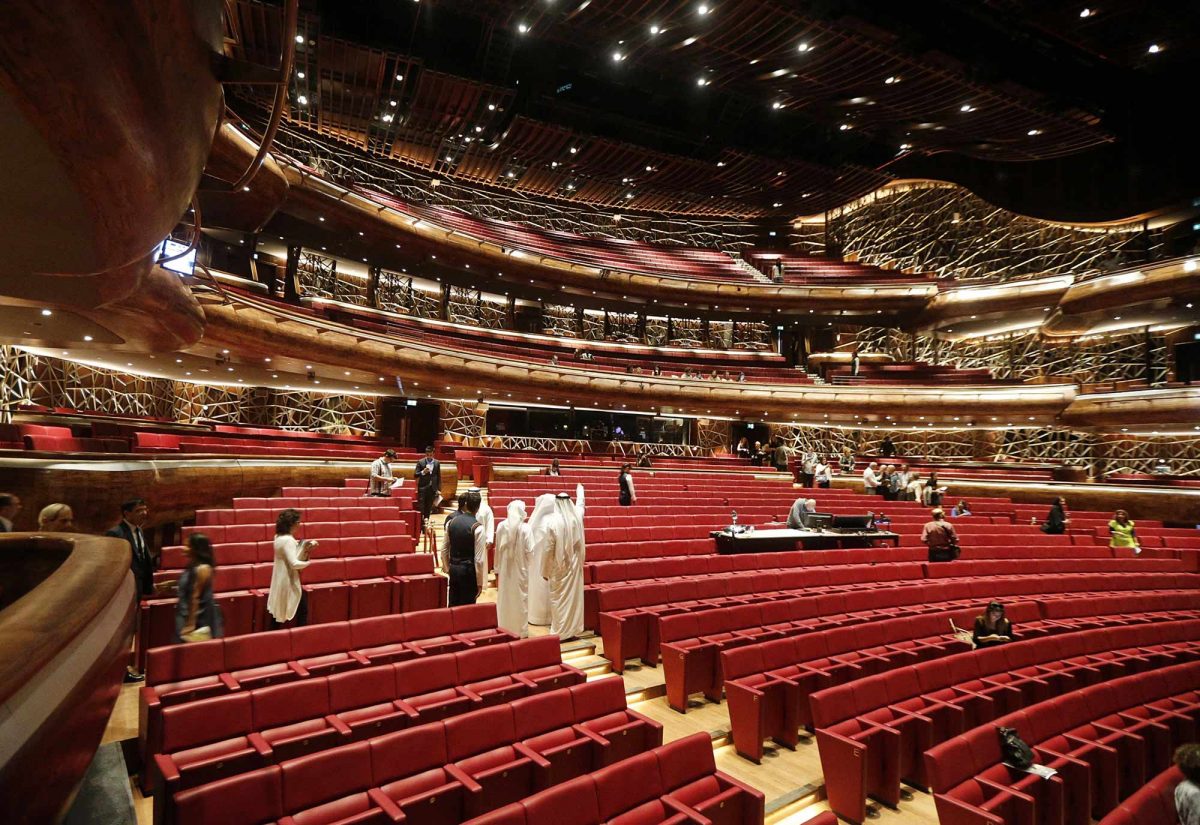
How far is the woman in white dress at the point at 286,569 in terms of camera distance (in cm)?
350

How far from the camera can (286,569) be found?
11.7 feet

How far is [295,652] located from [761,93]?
15114mm

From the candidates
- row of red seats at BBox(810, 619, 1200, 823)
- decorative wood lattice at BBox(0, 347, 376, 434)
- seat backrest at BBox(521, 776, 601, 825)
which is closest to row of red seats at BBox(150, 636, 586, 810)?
seat backrest at BBox(521, 776, 601, 825)

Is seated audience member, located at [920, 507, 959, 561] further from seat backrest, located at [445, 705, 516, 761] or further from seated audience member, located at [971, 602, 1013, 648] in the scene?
seat backrest, located at [445, 705, 516, 761]

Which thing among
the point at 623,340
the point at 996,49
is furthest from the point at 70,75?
the point at 623,340

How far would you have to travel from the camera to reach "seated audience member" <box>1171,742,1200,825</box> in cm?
236

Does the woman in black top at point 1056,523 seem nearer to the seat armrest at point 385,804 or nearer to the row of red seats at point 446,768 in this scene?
the row of red seats at point 446,768

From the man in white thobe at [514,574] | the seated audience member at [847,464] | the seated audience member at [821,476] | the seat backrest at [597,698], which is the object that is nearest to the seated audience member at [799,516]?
the man in white thobe at [514,574]

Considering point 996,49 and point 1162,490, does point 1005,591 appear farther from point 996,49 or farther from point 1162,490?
point 996,49

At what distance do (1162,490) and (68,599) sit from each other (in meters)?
15.4

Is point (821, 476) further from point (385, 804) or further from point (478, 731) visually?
point (385, 804)

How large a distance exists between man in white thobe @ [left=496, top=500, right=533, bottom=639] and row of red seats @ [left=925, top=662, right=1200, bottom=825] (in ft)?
8.77

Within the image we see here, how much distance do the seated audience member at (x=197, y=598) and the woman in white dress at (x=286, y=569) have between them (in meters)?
0.54

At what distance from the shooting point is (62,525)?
112 inches
